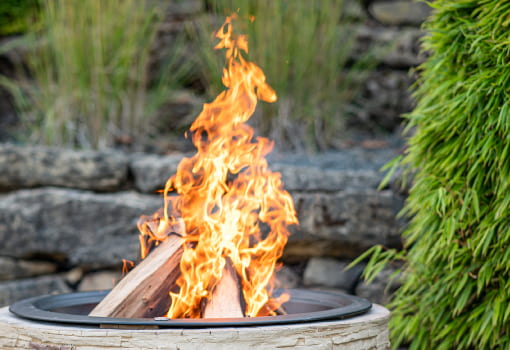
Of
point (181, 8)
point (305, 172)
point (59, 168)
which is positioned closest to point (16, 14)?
point (181, 8)

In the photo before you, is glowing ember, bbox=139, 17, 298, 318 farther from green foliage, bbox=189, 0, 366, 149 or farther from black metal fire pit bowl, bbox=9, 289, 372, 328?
green foliage, bbox=189, 0, 366, 149

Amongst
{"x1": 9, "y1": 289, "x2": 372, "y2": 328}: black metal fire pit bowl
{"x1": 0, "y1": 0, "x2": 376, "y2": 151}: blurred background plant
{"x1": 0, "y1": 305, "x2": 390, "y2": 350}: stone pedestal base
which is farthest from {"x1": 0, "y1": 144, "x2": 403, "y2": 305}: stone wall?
{"x1": 0, "y1": 305, "x2": 390, "y2": 350}: stone pedestal base

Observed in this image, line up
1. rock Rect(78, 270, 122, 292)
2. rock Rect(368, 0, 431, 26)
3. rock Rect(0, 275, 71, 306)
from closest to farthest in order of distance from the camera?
rock Rect(0, 275, 71, 306)
rock Rect(78, 270, 122, 292)
rock Rect(368, 0, 431, 26)

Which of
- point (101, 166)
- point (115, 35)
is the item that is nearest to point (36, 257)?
point (101, 166)

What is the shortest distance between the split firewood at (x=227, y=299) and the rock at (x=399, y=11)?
8.39ft

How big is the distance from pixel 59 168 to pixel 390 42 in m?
1.98

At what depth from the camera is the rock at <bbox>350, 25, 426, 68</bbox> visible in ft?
12.2

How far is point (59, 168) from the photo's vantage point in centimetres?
281

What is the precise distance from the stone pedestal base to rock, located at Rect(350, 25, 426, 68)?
97.4 inches

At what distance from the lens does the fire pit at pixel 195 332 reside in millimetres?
1328

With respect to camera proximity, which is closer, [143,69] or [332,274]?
[332,274]

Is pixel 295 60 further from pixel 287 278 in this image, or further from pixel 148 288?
pixel 148 288

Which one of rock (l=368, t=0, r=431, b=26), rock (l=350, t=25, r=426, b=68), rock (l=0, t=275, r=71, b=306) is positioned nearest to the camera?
rock (l=0, t=275, r=71, b=306)

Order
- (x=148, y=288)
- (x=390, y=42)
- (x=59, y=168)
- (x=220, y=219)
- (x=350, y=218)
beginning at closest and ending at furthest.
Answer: (x=148, y=288), (x=220, y=219), (x=350, y=218), (x=59, y=168), (x=390, y=42)
